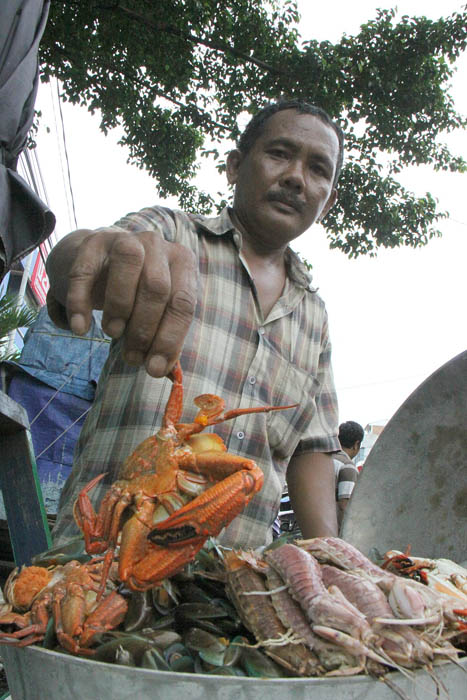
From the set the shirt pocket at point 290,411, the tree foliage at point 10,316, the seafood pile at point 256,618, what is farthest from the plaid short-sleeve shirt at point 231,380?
the tree foliage at point 10,316

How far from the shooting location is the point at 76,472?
1.67 m

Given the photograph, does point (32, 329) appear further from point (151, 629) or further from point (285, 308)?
point (151, 629)

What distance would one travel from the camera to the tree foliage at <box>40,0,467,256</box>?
5.71 metres

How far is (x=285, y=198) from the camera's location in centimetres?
189

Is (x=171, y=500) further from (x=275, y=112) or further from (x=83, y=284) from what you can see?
(x=275, y=112)

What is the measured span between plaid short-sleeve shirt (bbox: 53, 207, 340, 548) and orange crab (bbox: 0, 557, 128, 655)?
649 millimetres

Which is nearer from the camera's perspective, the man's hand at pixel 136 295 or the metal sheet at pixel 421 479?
the man's hand at pixel 136 295

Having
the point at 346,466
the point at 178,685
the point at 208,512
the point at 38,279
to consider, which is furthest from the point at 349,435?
the point at 38,279

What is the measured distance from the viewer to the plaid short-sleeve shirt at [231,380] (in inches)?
63.5

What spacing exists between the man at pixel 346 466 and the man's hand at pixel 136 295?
3079 millimetres

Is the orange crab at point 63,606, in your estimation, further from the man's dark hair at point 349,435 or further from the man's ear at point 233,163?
the man's dark hair at point 349,435

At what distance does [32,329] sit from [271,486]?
14.1ft

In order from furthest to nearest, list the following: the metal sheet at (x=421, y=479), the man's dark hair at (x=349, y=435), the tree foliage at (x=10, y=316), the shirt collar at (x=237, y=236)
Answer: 1. the man's dark hair at (x=349, y=435)
2. the tree foliage at (x=10, y=316)
3. the shirt collar at (x=237, y=236)
4. the metal sheet at (x=421, y=479)

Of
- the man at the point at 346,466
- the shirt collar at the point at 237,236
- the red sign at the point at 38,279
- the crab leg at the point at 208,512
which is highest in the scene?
the red sign at the point at 38,279
